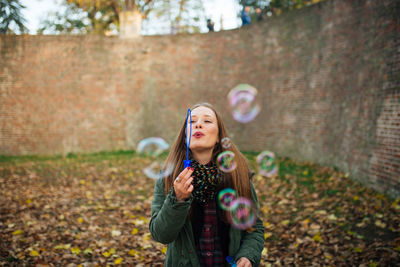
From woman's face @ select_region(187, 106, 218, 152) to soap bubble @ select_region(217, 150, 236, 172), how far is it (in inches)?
4.0

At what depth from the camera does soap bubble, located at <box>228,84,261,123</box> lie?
40.8ft

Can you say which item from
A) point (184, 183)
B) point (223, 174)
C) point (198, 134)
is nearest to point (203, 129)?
point (198, 134)

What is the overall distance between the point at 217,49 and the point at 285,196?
27.8 ft

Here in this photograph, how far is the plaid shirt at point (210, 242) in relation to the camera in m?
1.87

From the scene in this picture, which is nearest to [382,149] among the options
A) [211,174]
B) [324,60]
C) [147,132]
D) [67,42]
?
[324,60]

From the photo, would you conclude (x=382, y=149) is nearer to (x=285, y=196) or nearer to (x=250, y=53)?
(x=285, y=196)

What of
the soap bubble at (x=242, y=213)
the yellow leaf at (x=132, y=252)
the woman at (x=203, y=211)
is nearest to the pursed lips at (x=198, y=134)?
the woman at (x=203, y=211)

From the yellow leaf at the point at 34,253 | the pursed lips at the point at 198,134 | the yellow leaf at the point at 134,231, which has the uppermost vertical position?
the pursed lips at the point at 198,134

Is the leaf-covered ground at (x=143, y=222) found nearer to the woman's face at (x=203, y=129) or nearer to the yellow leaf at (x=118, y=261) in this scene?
the yellow leaf at (x=118, y=261)

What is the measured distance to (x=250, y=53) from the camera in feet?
40.4

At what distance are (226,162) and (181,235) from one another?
58 cm

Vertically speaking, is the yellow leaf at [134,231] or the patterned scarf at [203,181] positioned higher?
the patterned scarf at [203,181]

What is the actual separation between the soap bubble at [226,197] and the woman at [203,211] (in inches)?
1.1

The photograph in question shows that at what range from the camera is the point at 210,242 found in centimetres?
189
